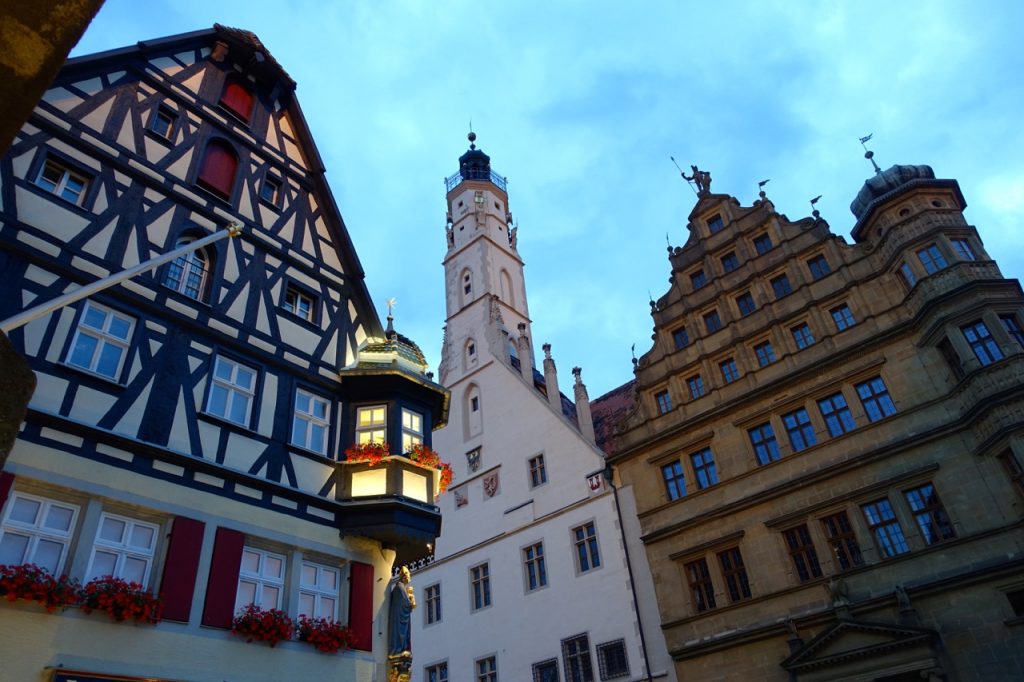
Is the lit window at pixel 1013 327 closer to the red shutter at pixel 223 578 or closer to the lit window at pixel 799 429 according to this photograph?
the lit window at pixel 799 429

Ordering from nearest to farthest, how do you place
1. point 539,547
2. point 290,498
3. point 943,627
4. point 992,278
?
1. point 290,498
2. point 943,627
3. point 992,278
4. point 539,547

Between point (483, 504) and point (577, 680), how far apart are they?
765 centimetres

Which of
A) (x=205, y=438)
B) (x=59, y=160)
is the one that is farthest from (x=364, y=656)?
(x=59, y=160)

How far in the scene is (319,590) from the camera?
11898 mm

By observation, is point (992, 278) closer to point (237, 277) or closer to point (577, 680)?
point (577, 680)

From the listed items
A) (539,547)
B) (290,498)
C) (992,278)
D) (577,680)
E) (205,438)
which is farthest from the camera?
(539,547)

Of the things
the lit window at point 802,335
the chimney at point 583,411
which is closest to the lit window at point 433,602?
the chimney at point 583,411

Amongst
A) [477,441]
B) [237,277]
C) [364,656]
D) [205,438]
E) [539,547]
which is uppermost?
[477,441]

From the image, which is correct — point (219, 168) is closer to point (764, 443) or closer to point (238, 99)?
point (238, 99)

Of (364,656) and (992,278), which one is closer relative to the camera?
(364,656)

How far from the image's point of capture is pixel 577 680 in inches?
818

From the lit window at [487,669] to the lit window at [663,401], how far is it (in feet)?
32.5

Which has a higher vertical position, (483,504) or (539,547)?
(483,504)

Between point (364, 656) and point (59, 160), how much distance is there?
9716 millimetres
